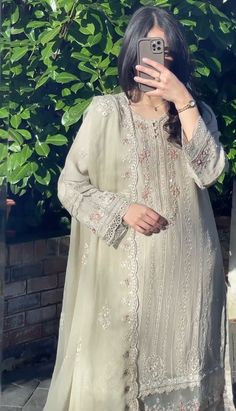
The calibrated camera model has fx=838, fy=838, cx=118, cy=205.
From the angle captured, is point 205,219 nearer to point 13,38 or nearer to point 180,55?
point 180,55

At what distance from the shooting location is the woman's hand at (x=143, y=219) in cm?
277

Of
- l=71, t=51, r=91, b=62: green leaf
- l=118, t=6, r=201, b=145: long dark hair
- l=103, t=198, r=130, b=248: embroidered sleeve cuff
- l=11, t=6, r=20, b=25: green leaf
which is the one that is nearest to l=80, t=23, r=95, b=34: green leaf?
l=71, t=51, r=91, b=62: green leaf

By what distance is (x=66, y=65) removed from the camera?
4.50 meters

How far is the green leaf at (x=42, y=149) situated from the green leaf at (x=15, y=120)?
0.16 meters

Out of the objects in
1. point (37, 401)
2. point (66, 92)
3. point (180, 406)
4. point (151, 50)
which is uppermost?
point (66, 92)

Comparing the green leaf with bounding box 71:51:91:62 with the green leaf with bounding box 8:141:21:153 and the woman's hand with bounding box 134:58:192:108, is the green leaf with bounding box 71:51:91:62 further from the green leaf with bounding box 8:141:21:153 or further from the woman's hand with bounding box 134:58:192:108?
the woman's hand with bounding box 134:58:192:108

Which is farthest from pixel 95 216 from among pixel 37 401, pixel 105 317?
pixel 37 401

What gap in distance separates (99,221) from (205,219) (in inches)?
16.5

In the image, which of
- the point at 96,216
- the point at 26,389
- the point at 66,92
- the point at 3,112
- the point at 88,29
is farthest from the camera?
the point at 26,389

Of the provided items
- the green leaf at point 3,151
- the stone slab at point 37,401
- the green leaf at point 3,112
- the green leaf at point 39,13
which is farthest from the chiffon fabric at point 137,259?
the green leaf at point 39,13

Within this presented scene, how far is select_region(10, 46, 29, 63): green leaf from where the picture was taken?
4.49 meters

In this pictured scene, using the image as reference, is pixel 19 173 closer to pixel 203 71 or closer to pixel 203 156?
pixel 203 71

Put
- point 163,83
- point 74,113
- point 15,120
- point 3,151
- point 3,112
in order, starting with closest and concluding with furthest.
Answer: point 163,83 → point 3,112 → point 3,151 → point 74,113 → point 15,120

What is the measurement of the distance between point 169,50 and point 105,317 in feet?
3.11
